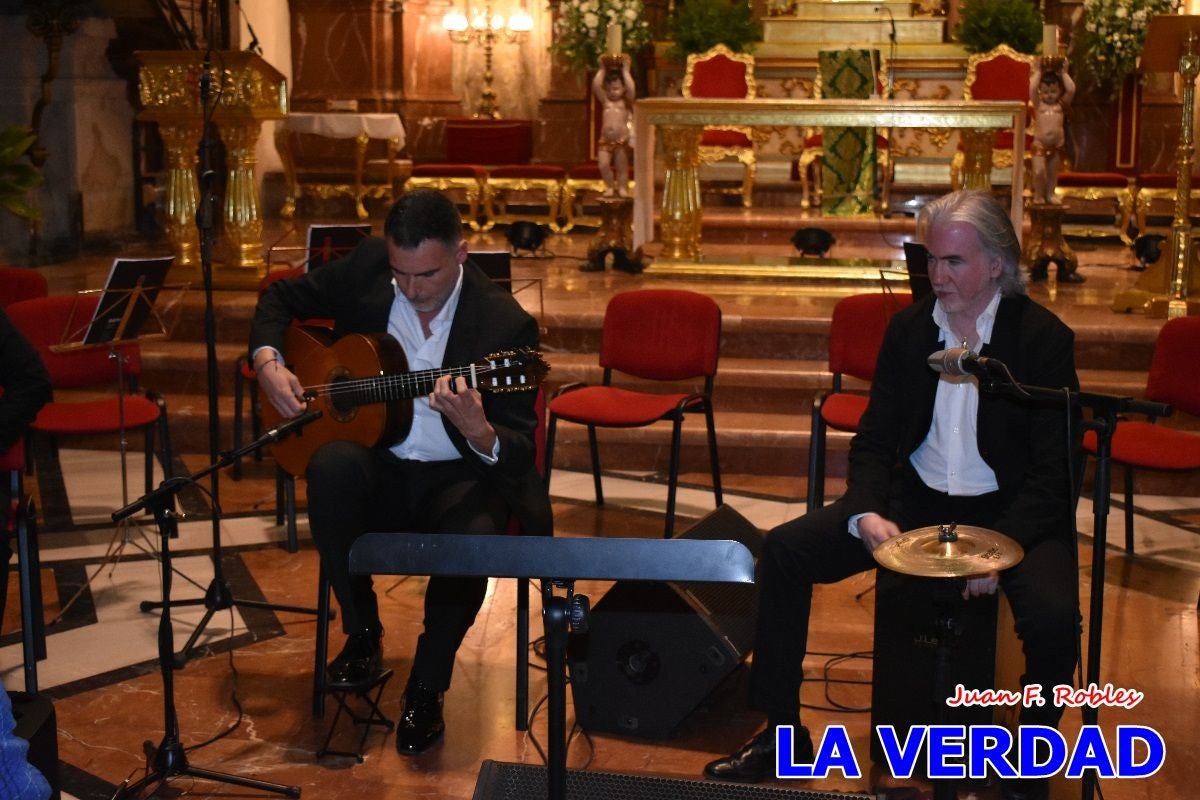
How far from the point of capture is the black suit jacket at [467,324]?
401 centimetres

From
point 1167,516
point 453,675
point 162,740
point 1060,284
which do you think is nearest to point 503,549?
point 162,740

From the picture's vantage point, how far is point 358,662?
169 inches

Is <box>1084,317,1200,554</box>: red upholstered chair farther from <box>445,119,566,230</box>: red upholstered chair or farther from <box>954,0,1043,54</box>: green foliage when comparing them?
<box>445,119,566,230</box>: red upholstered chair

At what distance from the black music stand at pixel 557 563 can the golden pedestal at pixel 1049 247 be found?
299 inches

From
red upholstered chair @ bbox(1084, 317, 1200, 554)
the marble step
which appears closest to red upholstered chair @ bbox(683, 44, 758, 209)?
the marble step

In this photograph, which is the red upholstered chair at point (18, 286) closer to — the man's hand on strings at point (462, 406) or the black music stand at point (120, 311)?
the black music stand at point (120, 311)

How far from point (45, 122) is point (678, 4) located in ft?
20.9

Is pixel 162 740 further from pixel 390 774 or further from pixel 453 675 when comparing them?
pixel 453 675

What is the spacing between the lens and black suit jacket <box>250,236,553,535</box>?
13.2 ft

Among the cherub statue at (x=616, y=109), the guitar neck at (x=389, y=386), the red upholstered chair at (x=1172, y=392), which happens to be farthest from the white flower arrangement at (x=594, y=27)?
the guitar neck at (x=389, y=386)

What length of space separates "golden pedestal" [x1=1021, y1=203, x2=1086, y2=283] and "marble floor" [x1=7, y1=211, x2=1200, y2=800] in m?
3.36

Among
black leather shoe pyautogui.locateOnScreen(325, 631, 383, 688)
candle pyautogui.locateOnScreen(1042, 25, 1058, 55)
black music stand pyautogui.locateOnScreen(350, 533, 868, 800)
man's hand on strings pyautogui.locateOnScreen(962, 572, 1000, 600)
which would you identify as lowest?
black leather shoe pyautogui.locateOnScreen(325, 631, 383, 688)

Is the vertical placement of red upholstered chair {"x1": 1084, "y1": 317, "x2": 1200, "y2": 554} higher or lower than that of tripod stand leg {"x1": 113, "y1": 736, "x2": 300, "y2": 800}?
higher

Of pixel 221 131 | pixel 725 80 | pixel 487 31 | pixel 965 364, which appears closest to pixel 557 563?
pixel 965 364
